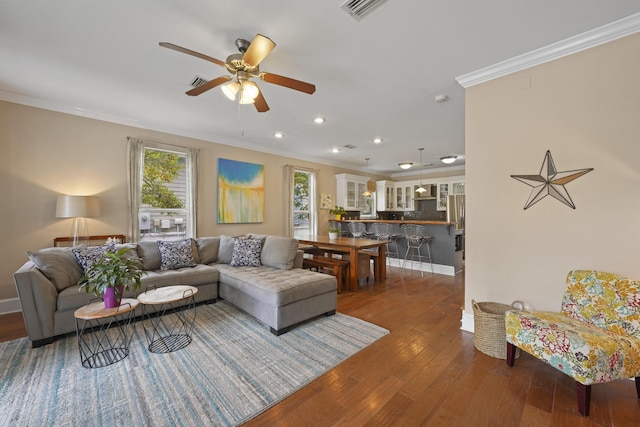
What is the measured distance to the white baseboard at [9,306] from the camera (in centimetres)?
327

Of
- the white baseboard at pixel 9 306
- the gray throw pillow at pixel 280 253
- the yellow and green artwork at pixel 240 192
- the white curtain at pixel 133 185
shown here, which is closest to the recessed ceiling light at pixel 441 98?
the gray throw pillow at pixel 280 253

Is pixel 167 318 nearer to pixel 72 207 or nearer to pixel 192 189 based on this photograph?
pixel 72 207

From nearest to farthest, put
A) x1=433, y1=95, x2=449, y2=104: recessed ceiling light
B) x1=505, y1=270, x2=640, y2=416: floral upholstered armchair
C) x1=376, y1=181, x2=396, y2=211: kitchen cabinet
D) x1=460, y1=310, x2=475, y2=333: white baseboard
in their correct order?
x1=505, y1=270, x2=640, y2=416: floral upholstered armchair < x1=460, y1=310, x2=475, y2=333: white baseboard < x1=433, y1=95, x2=449, y2=104: recessed ceiling light < x1=376, y1=181, x2=396, y2=211: kitchen cabinet

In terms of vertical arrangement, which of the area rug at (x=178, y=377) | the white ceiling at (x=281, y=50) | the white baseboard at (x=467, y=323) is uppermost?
the white ceiling at (x=281, y=50)

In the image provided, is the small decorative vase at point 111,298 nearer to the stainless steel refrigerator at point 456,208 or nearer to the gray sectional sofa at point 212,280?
the gray sectional sofa at point 212,280

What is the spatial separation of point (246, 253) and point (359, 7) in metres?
3.27

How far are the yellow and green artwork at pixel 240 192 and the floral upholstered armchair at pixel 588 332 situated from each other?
183 inches

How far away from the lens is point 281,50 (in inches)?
92.2

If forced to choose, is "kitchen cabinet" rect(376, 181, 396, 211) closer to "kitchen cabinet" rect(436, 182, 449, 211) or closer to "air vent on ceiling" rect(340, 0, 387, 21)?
"kitchen cabinet" rect(436, 182, 449, 211)

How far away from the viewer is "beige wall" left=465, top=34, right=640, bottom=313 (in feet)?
6.76

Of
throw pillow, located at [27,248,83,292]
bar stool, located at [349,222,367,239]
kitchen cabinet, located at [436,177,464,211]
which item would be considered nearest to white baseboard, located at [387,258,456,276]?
bar stool, located at [349,222,367,239]

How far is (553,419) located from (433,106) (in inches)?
132

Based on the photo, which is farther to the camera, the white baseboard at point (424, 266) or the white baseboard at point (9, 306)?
the white baseboard at point (424, 266)

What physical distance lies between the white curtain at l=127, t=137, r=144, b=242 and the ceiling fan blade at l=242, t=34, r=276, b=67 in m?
3.17
